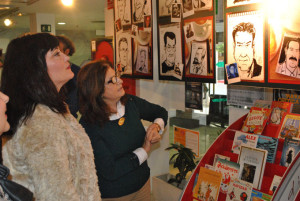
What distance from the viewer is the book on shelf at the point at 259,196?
79.0 inches

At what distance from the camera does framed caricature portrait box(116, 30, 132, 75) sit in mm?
3994

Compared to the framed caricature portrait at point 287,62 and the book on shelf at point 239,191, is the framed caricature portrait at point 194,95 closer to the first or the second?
the framed caricature portrait at point 287,62

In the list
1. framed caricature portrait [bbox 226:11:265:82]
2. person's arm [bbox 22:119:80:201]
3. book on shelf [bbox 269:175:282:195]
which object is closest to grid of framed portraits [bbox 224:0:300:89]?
framed caricature portrait [bbox 226:11:265:82]

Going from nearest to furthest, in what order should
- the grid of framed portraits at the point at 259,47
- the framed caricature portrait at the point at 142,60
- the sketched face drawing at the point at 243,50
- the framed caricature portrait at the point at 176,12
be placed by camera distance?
the grid of framed portraits at the point at 259,47 < the sketched face drawing at the point at 243,50 < the framed caricature portrait at the point at 176,12 < the framed caricature portrait at the point at 142,60

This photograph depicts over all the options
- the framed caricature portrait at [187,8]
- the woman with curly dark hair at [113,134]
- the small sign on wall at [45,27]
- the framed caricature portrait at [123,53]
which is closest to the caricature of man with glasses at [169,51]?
the framed caricature portrait at [187,8]

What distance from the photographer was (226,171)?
2244 millimetres

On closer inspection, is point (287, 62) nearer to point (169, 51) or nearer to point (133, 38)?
point (169, 51)

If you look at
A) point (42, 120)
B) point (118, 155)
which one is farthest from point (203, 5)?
point (42, 120)

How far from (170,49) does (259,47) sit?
42.5 inches

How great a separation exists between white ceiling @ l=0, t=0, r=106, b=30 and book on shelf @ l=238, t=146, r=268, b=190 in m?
5.90

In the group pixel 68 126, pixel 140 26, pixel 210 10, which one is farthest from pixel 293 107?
pixel 140 26

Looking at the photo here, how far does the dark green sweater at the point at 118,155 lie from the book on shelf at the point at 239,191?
2.08ft

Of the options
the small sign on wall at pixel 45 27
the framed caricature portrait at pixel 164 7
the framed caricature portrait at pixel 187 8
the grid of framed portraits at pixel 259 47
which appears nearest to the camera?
the grid of framed portraits at pixel 259 47

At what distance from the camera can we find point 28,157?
1498mm
